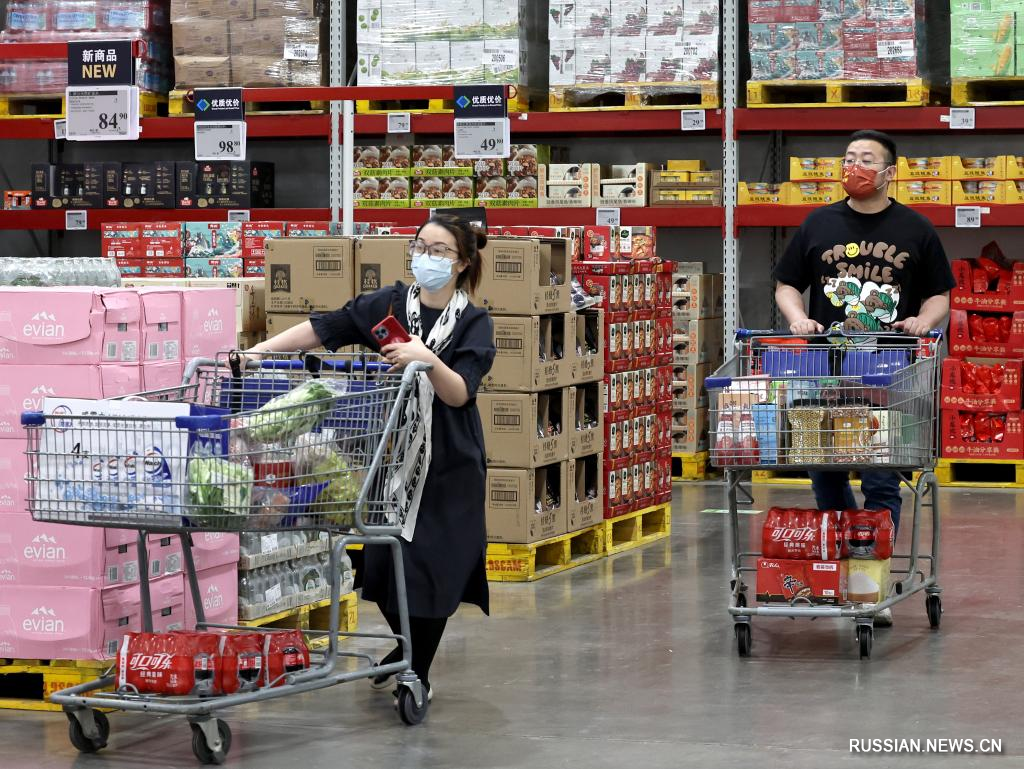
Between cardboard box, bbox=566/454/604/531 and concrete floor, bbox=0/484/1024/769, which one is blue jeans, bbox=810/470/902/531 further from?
cardboard box, bbox=566/454/604/531

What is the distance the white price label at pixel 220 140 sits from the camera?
27.7 ft

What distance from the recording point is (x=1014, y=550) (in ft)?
27.7

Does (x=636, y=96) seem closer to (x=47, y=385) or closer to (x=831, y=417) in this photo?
(x=831, y=417)

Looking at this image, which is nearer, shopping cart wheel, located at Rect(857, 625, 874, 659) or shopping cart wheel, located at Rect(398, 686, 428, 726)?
shopping cart wheel, located at Rect(398, 686, 428, 726)

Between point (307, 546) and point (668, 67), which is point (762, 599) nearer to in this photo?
point (307, 546)

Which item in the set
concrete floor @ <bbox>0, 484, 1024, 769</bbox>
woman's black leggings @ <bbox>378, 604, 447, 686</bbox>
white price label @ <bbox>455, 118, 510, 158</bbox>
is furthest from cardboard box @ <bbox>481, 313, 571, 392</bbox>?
woman's black leggings @ <bbox>378, 604, 447, 686</bbox>

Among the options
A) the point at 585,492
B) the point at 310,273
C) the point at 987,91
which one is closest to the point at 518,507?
the point at 585,492

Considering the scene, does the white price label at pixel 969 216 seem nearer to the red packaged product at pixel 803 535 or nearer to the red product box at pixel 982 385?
the red product box at pixel 982 385

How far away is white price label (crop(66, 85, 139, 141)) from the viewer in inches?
314

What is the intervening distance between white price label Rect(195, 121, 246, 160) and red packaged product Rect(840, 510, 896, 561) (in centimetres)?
384

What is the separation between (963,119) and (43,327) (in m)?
7.30

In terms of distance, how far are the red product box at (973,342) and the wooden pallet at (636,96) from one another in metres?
2.16

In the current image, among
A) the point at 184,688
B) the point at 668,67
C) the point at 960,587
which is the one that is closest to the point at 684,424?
the point at 668,67

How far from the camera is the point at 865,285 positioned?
21.7 ft
